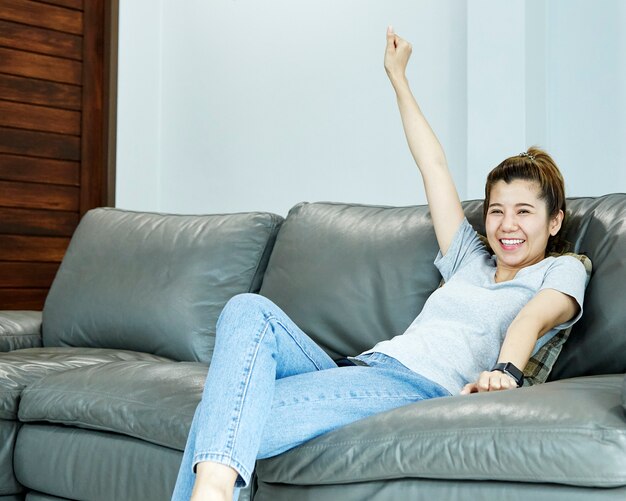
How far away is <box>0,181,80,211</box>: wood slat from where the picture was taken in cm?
426

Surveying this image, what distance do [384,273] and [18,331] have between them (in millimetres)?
1367

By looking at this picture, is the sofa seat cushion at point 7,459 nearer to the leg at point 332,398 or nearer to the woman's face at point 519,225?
the leg at point 332,398

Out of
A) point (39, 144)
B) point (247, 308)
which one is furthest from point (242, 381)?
point (39, 144)

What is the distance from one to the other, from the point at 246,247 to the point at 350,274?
0.50 m

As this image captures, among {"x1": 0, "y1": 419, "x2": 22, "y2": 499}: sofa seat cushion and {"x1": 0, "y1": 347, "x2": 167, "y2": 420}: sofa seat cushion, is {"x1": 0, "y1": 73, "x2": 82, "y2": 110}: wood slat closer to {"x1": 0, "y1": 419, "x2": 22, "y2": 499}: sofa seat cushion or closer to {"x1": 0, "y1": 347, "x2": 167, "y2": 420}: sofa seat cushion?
{"x1": 0, "y1": 347, "x2": 167, "y2": 420}: sofa seat cushion

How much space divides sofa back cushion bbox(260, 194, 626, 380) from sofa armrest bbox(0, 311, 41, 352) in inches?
35.6

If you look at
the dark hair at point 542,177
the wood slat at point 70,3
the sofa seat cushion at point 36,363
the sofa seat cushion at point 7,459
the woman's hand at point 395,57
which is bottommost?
the sofa seat cushion at point 7,459

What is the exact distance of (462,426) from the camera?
145cm

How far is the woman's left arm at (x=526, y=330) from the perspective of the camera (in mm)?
1672

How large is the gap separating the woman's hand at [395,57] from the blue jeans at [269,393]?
0.89 meters

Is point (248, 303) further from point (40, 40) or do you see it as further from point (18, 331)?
point (40, 40)

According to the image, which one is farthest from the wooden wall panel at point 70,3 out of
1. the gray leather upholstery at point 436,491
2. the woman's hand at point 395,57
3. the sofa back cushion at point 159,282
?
the gray leather upholstery at point 436,491

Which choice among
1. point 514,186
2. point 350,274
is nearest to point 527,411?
point 514,186

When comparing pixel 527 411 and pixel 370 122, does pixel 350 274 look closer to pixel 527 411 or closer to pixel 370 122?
pixel 527 411
